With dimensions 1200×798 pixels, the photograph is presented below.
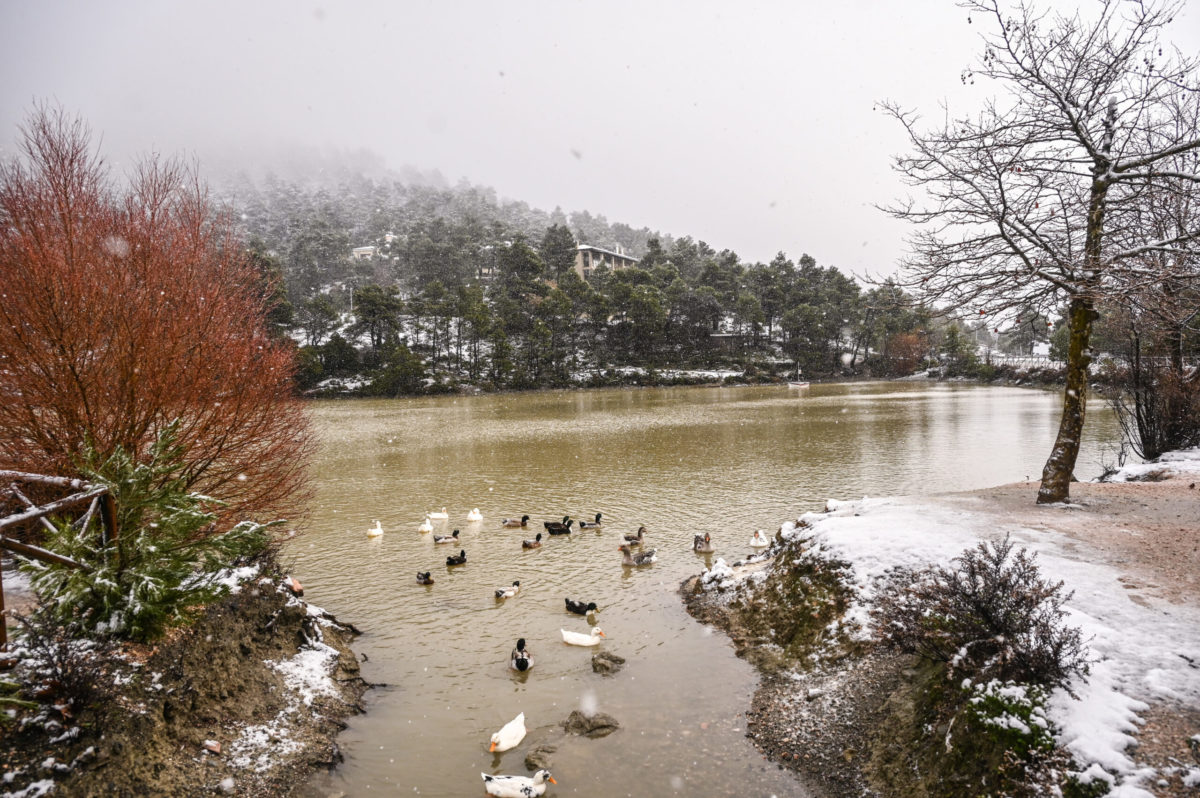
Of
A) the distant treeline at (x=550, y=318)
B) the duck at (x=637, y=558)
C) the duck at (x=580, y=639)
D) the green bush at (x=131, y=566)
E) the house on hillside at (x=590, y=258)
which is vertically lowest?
the duck at (x=580, y=639)

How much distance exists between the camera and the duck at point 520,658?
8.86 meters

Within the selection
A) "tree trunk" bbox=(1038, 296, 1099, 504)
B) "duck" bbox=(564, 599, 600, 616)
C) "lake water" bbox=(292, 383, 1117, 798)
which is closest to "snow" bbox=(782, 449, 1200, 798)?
"tree trunk" bbox=(1038, 296, 1099, 504)

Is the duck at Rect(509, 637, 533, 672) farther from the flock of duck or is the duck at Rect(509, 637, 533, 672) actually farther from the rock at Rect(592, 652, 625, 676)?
the rock at Rect(592, 652, 625, 676)

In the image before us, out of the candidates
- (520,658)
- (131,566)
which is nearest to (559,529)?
(520,658)

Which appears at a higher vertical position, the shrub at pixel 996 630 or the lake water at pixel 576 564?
the shrub at pixel 996 630

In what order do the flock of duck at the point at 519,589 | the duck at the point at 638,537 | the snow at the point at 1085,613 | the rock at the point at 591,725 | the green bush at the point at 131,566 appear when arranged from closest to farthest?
the snow at the point at 1085,613, the green bush at the point at 131,566, the flock of duck at the point at 519,589, the rock at the point at 591,725, the duck at the point at 638,537

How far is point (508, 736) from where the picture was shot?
699cm

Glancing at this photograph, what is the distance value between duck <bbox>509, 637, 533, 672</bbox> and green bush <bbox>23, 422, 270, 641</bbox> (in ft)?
14.0

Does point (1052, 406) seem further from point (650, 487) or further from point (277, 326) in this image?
point (277, 326)

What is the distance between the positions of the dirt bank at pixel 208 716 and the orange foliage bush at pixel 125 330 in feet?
8.34

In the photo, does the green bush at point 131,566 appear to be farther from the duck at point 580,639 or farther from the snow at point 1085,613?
the snow at point 1085,613

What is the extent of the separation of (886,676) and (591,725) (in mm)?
3824

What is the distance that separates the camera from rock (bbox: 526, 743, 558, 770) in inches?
261

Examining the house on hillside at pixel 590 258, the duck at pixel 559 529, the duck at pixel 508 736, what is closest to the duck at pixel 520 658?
the duck at pixel 508 736
